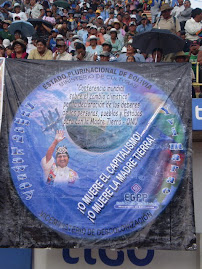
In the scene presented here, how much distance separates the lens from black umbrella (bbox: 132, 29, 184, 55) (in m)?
9.89

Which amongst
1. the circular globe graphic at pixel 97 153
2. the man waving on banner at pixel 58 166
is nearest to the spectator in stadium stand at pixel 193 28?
the circular globe graphic at pixel 97 153

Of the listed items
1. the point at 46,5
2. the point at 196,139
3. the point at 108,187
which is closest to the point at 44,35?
the point at 46,5

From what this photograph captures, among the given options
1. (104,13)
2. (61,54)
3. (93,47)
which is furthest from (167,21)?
(104,13)

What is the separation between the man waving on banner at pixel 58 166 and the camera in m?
8.10

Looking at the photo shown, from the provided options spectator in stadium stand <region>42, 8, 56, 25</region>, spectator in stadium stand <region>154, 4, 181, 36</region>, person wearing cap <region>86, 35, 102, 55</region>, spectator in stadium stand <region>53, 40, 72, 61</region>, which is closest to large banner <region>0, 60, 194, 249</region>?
spectator in stadium stand <region>53, 40, 72, 61</region>

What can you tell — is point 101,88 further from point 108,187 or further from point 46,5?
point 46,5

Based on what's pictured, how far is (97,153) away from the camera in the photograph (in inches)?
321

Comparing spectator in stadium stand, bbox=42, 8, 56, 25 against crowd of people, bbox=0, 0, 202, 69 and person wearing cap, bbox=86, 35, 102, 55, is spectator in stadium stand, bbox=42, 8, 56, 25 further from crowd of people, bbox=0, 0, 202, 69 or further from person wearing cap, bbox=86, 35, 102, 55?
person wearing cap, bbox=86, 35, 102, 55

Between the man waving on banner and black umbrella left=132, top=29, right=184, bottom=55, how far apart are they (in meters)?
2.92

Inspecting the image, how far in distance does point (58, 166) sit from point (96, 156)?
0.58 metres

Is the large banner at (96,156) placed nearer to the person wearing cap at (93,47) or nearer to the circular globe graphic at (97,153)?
the circular globe graphic at (97,153)

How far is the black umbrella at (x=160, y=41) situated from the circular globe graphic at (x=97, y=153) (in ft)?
6.10

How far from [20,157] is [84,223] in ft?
4.45

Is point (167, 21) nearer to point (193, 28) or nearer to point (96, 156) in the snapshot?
point (193, 28)
